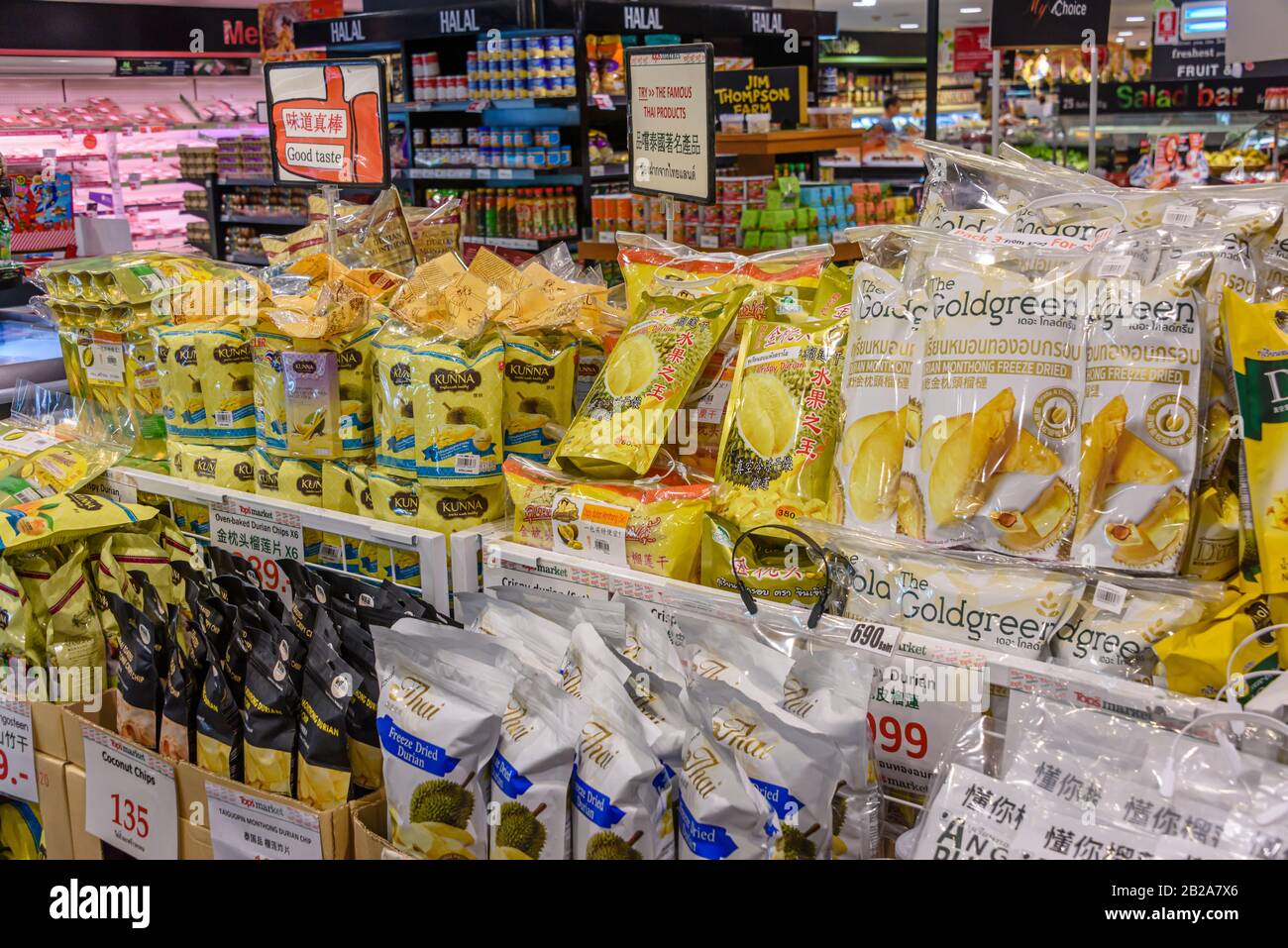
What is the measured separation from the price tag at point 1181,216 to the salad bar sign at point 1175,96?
8664mm

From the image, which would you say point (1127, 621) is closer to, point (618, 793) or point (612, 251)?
point (618, 793)

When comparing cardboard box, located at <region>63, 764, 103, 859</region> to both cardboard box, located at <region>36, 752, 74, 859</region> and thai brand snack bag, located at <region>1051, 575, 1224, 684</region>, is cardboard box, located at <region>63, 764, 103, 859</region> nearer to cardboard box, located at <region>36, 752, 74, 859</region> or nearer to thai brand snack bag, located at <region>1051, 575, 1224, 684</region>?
cardboard box, located at <region>36, 752, 74, 859</region>

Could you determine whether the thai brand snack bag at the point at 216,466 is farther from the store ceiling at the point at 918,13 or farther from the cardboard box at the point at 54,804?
the store ceiling at the point at 918,13

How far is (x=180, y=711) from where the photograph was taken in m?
1.67

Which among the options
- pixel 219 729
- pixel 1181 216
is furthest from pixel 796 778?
pixel 1181 216

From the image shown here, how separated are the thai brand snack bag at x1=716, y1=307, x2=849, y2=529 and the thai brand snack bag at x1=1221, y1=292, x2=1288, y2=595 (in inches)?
21.7

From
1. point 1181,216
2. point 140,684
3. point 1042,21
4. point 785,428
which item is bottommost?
point 140,684

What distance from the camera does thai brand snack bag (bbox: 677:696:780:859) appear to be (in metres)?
1.25

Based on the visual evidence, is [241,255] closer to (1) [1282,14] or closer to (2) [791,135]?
(2) [791,135]

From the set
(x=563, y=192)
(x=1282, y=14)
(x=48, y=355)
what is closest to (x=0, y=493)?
(x=48, y=355)

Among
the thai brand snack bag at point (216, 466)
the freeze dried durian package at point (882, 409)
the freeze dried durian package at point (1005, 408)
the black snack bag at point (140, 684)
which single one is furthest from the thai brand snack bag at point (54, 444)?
the freeze dried durian package at point (1005, 408)

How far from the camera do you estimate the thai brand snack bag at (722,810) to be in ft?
4.10

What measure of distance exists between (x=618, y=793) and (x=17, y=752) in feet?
3.86
